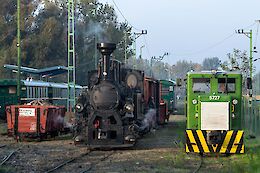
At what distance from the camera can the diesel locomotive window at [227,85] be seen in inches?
672

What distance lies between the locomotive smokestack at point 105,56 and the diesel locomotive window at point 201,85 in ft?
9.89

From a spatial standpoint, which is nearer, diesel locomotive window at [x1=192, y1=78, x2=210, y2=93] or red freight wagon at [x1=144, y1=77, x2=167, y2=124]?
diesel locomotive window at [x1=192, y1=78, x2=210, y2=93]

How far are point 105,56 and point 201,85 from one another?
344 centimetres

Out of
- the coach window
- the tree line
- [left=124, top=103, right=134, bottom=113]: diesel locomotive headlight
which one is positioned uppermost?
the tree line

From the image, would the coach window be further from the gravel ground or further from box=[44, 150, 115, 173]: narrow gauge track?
box=[44, 150, 115, 173]: narrow gauge track

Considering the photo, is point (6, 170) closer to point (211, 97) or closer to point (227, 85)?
point (211, 97)

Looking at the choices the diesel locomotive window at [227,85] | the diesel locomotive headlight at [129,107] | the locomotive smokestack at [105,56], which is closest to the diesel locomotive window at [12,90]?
the locomotive smokestack at [105,56]

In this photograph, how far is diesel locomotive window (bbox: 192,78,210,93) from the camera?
17172 mm

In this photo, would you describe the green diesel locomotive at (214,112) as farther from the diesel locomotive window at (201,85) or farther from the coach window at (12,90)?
the coach window at (12,90)

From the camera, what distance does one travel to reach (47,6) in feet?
223

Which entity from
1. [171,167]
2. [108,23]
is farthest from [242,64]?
[171,167]

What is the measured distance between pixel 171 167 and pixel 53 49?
52.4 m

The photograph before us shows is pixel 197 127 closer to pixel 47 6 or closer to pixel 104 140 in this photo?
pixel 104 140

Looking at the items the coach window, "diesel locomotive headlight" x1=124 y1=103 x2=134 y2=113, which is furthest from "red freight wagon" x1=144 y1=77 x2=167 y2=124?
the coach window
